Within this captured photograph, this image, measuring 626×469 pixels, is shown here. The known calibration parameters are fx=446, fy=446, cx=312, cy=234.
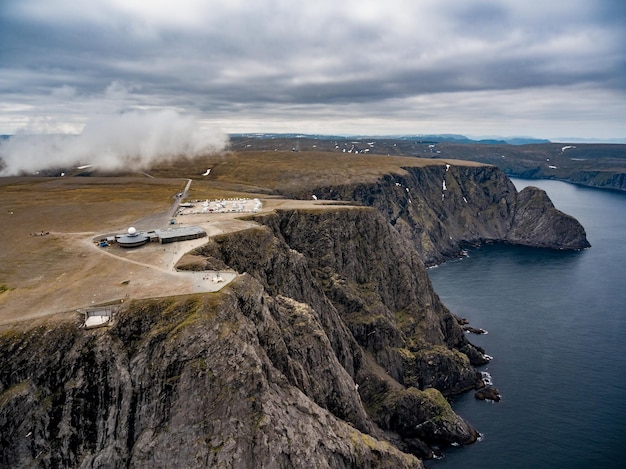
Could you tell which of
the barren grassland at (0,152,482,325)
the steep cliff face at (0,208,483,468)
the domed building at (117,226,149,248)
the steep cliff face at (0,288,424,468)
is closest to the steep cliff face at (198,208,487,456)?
the steep cliff face at (0,208,483,468)

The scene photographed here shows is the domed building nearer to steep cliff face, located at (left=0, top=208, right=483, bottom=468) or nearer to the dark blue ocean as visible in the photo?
steep cliff face, located at (left=0, top=208, right=483, bottom=468)

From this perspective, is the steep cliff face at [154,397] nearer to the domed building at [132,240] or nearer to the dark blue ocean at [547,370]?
the domed building at [132,240]

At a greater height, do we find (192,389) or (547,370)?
(192,389)

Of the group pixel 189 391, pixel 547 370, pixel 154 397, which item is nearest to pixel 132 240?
pixel 154 397

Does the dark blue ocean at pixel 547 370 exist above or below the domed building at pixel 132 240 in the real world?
below

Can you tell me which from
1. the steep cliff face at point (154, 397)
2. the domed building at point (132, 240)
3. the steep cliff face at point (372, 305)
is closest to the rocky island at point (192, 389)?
the steep cliff face at point (154, 397)

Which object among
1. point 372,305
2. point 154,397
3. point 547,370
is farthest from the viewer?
point 372,305

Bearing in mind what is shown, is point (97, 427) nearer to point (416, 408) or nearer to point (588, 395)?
point (416, 408)

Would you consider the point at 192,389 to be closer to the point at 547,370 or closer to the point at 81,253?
the point at 81,253
